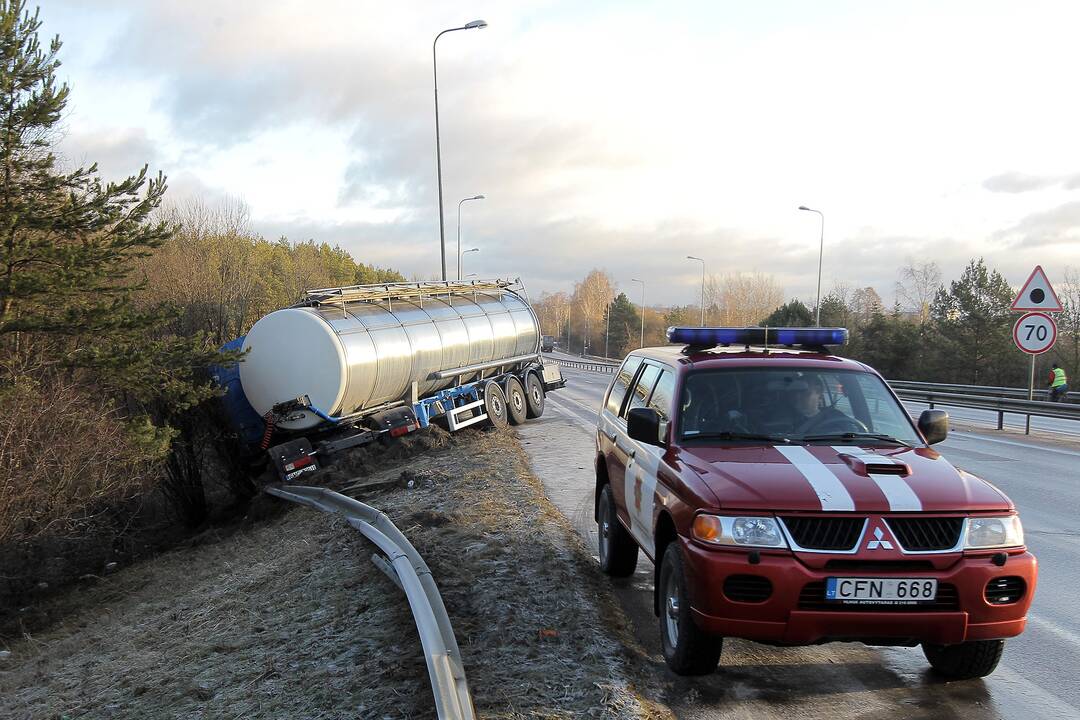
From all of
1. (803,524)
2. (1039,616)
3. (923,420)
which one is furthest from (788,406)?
(1039,616)

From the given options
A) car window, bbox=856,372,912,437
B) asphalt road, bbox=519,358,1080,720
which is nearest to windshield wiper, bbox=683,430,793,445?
car window, bbox=856,372,912,437

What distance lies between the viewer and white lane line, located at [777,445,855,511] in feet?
12.8

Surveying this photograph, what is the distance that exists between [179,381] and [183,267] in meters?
13.2

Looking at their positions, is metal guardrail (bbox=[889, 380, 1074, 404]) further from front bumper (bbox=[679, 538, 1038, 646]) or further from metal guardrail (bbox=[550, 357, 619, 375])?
metal guardrail (bbox=[550, 357, 619, 375])

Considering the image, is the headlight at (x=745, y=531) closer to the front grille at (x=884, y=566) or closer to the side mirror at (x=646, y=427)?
the front grille at (x=884, y=566)

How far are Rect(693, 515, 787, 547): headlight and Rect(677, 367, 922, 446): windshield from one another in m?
0.98

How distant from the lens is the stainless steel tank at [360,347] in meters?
14.3

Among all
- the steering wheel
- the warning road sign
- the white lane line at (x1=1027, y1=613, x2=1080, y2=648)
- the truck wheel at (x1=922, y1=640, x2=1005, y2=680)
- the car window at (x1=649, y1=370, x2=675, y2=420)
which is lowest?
the white lane line at (x1=1027, y1=613, x2=1080, y2=648)

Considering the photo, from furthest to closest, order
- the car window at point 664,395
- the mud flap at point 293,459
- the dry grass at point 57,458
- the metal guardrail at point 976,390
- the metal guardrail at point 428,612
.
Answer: the metal guardrail at point 976,390
the mud flap at point 293,459
the dry grass at point 57,458
the car window at point 664,395
the metal guardrail at point 428,612

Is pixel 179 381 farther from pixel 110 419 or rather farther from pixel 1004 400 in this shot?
pixel 1004 400

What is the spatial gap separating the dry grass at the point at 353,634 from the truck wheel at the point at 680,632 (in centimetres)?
29

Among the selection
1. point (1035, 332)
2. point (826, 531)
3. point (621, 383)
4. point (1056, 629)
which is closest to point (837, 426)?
point (826, 531)

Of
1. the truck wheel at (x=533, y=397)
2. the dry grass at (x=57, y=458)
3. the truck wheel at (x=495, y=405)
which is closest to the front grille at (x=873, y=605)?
the dry grass at (x=57, y=458)

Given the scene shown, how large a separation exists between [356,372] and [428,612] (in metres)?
10.1
